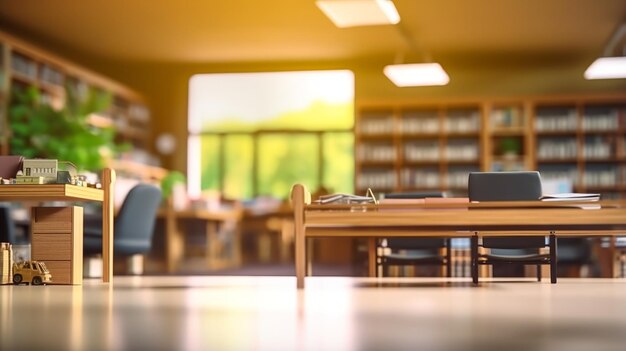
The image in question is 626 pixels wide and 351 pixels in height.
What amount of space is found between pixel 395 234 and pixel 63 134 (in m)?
6.12

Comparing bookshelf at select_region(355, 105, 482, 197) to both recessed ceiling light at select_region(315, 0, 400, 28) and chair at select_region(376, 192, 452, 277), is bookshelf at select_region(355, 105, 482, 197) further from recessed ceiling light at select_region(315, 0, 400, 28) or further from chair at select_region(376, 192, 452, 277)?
chair at select_region(376, 192, 452, 277)

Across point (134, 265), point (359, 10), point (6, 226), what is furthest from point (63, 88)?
point (359, 10)

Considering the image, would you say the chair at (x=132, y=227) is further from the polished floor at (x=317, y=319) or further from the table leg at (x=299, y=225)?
the table leg at (x=299, y=225)

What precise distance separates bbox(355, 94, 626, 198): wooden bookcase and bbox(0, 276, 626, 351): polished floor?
8.37 meters

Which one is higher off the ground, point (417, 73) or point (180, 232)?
point (417, 73)

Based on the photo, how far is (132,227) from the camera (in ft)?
26.1

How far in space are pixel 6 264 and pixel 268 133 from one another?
9.75 m

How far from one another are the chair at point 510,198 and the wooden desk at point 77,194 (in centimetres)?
253

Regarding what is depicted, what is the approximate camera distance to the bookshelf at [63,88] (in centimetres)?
1091

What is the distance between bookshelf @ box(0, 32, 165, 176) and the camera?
10.9 m

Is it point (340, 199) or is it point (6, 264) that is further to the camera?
point (6, 264)

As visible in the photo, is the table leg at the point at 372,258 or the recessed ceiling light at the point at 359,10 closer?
the table leg at the point at 372,258

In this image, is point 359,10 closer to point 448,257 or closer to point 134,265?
point 448,257

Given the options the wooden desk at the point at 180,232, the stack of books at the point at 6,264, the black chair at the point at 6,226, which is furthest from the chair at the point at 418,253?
the wooden desk at the point at 180,232
